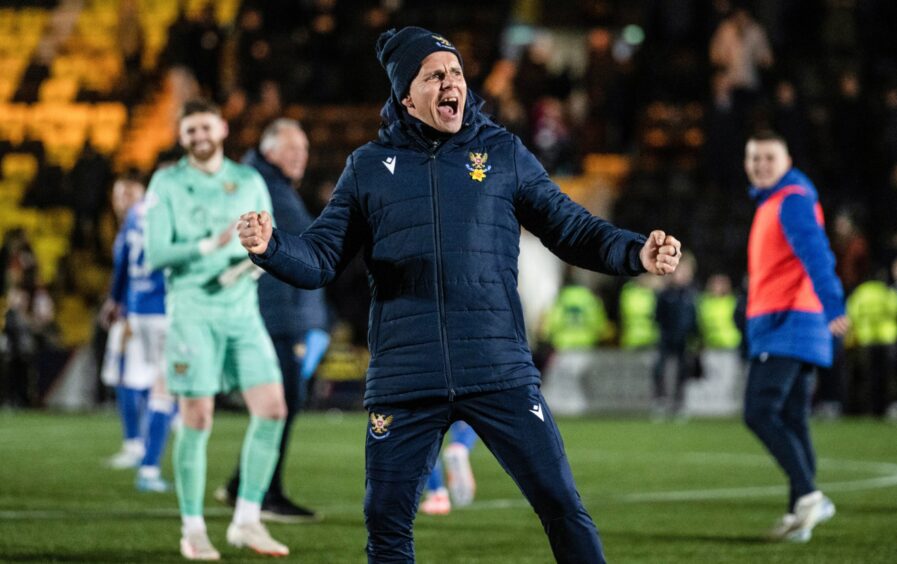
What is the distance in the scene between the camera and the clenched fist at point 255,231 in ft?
17.6

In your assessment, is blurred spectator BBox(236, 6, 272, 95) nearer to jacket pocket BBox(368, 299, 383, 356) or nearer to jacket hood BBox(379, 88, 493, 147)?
jacket hood BBox(379, 88, 493, 147)

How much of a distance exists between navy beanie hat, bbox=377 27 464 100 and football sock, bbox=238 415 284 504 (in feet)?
11.7

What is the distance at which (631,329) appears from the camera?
24094 millimetres

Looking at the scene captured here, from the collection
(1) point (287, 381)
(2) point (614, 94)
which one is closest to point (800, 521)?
(1) point (287, 381)

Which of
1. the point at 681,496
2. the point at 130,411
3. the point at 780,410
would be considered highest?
the point at 780,410

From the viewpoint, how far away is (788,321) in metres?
9.50

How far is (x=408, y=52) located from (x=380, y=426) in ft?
4.53

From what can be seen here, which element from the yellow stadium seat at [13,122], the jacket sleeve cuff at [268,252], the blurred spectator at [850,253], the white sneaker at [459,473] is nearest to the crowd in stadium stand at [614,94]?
the blurred spectator at [850,253]

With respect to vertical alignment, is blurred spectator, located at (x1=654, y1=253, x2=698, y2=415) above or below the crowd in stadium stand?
below

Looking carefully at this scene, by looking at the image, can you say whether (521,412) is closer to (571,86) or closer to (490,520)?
(490,520)

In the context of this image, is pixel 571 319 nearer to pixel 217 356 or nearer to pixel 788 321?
pixel 788 321

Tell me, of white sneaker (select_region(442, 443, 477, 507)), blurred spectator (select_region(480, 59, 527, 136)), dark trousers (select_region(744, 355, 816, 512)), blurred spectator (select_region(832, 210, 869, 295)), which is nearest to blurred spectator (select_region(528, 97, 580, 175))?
blurred spectator (select_region(480, 59, 527, 136))

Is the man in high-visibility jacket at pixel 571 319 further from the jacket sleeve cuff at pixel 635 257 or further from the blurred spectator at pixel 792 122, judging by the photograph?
the jacket sleeve cuff at pixel 635 257

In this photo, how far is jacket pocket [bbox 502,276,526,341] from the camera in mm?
5719
